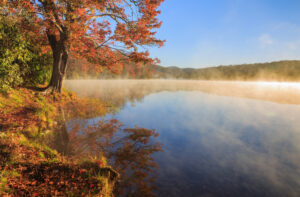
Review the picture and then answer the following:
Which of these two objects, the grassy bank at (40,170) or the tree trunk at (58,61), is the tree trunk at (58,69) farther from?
the grassy bank at (40,170)

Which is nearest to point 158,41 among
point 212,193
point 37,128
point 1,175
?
point 37,128

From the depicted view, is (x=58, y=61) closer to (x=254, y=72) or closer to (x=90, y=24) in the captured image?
(x=90, y=24)

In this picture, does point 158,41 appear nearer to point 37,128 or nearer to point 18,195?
point 37,128

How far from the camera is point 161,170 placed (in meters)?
5.05

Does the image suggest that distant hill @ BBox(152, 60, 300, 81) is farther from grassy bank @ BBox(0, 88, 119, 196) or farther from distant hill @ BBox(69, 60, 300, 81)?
grassy bank @ BBox(0, 88, 119, 196)

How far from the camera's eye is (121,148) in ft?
20.5

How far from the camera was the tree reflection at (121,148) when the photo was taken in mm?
4317

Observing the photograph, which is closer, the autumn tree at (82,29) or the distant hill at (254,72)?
the autumn tree at (82,29)

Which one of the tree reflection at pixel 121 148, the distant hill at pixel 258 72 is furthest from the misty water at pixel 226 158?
the distant hill at pixel 258 72

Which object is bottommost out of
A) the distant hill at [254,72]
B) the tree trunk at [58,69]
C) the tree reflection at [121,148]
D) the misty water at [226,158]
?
the misty water at [226,158]

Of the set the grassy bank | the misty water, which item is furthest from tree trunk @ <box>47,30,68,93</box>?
the grassy bank

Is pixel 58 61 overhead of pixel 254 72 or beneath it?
beneath

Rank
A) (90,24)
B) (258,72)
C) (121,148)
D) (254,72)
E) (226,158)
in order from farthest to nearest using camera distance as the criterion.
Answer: (254,72) → (258,72) → (90,24) → (121,148) → (226,158)

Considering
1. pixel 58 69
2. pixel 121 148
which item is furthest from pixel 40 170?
pixel 58 69
